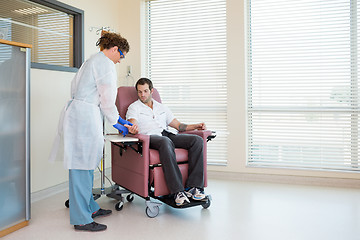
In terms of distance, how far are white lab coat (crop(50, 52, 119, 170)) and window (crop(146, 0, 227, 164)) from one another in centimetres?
203

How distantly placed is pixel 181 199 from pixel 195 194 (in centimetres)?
18

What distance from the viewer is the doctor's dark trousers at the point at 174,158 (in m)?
2.75

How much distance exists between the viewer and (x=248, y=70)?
4156 mm

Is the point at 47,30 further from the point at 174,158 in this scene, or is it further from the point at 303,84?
the point at 303,84

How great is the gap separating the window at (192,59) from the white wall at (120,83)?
0.18 m

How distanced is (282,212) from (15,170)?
2.18 metres

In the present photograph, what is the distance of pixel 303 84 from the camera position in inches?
155

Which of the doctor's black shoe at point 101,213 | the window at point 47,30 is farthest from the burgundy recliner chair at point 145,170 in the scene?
the window at point 47,30

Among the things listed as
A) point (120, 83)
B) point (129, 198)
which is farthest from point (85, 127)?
point (120, 83)

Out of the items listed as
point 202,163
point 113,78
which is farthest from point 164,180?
point 113,78

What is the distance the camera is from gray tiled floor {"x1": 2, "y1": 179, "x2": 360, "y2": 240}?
2.41 m

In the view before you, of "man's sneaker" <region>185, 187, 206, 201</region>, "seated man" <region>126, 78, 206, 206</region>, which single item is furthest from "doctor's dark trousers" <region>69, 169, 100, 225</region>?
"man's sneaker" <region>185, 187, 206, 201</region>

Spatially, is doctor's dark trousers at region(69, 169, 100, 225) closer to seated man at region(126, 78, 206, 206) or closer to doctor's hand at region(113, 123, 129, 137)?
doctor's hand at region(113, 123, 129, 137)

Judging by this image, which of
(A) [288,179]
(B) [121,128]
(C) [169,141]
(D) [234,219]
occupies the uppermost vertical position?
(B) [121,128]
